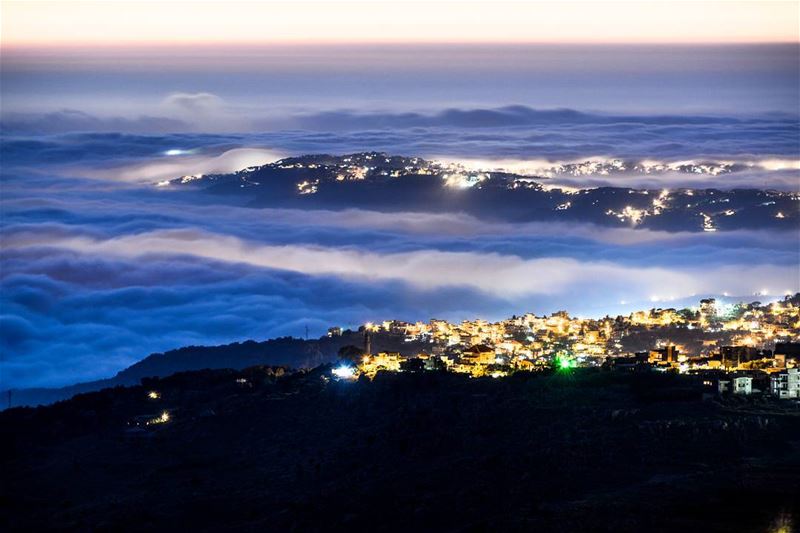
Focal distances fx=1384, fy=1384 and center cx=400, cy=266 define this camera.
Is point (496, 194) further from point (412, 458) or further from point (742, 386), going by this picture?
point (412, 458)

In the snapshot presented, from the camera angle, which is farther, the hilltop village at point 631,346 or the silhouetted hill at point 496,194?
the silhouetted hill at point 496,194

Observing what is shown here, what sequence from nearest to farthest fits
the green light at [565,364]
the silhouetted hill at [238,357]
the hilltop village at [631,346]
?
the hilltop village at [631,346], the green light at [565,364], the silhouetted hill at [238,357]

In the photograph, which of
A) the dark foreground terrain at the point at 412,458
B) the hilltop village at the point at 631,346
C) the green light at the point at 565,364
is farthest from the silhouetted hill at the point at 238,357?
the dark foreground terrain at the point at 412,458

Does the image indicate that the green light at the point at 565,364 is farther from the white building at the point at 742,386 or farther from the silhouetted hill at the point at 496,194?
the silhouetted hill at the point at 496,194

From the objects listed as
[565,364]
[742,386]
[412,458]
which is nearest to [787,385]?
[742,386]

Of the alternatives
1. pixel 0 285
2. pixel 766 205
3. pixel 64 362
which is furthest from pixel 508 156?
pixel 64 362

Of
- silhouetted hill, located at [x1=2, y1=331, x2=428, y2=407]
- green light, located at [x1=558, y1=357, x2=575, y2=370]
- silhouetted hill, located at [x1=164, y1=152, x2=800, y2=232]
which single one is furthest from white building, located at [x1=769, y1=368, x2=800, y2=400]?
silhouetted hill, located at [x1=164, y1=152, x2=800, y2=232]

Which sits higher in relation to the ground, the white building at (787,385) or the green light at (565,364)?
the green light at (565,364)

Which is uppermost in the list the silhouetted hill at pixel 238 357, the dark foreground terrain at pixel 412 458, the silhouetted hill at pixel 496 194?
the silhouetted hill at pixel 496 194

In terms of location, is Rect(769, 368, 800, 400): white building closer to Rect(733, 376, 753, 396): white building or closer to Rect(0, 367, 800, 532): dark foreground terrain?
Rect(733, 376, 753, 396): white building
